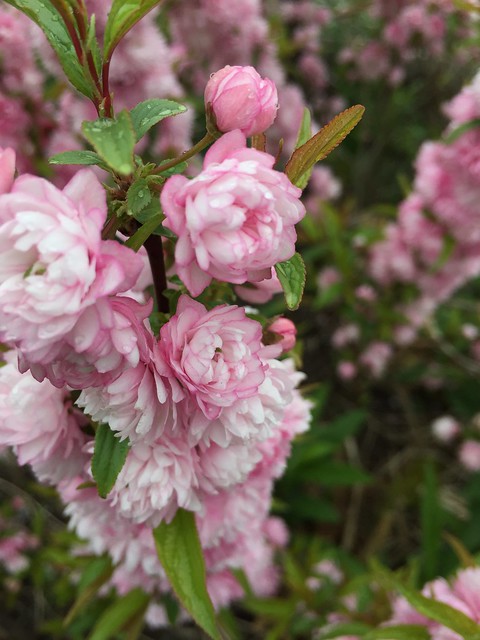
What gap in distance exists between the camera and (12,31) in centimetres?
123

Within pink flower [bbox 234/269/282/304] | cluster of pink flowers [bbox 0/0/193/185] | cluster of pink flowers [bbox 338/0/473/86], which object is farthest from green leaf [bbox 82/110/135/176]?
cluster of pink flowers [bbox 338/0/473/86]

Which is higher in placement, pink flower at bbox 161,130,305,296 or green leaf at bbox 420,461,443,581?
pink flower at bbox 161,130,305,296

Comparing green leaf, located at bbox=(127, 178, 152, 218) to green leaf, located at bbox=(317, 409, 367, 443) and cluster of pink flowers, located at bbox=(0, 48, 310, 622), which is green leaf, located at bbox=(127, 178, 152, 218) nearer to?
cluster of pink flowers, located at bbox=(0, 48, 310, 622)

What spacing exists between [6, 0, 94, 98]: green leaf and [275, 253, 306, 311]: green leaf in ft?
0.69

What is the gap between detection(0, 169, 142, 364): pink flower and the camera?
1.12ft

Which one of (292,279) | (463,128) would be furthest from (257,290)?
(463,128)

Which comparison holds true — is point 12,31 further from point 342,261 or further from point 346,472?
point 346,472

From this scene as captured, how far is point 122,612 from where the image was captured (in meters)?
0.97

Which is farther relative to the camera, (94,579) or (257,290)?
(94,579)

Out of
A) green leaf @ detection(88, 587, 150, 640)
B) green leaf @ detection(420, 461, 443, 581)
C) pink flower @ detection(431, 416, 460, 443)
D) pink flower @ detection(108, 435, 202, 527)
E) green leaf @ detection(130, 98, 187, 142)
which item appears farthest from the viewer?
pink flower @ detection(431, 416, 460, 443)

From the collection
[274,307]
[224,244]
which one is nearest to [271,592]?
[274,307]

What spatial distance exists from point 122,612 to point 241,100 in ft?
2.98

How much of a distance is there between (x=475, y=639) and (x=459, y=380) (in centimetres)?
150

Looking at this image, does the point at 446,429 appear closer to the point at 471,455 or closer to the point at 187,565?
the point at 471,455
